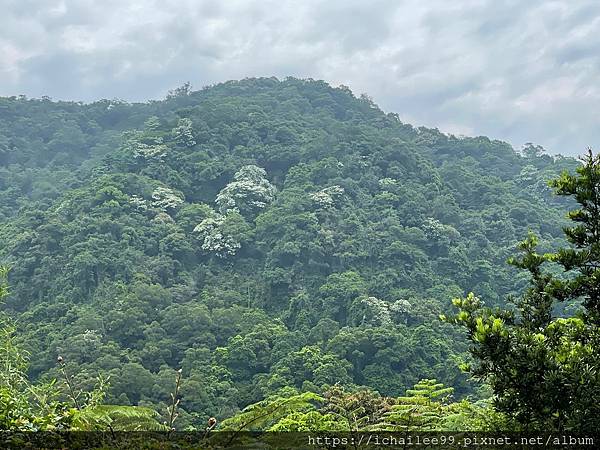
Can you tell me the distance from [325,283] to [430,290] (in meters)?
5.55

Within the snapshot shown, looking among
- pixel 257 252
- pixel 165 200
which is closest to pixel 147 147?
pixel 165 200

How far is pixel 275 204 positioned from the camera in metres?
37.9

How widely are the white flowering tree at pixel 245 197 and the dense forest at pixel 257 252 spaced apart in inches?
5.1

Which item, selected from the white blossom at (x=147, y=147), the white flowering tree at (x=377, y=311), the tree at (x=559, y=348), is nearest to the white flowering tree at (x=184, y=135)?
the white blossom at (x=147, y=147)

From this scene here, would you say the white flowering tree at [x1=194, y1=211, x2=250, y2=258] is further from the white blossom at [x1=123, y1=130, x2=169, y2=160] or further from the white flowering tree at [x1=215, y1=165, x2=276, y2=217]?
the white blossom at [x1=123, y1=130, x2=169, y2=160]

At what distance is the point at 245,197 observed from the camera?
1533 inches

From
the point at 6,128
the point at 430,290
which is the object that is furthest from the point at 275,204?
the point at 6,128

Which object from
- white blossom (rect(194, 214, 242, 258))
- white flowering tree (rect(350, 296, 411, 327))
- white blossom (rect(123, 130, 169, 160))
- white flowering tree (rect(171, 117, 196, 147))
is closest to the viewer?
white flowering tree (rect(350, 296, 411, 327))

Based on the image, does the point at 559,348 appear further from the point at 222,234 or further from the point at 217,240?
the point at 222,234

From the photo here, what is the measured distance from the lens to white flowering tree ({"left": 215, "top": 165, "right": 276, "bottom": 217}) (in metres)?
38.5

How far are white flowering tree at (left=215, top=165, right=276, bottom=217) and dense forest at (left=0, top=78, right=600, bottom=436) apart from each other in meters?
0.13

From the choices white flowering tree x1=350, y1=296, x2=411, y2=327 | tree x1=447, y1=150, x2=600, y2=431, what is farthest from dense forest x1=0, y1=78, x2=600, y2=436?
tree x1=447, y1=150, x2=600, y2=431

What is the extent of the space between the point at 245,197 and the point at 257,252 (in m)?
5.09

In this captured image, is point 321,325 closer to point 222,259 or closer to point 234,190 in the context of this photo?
point 222,259
